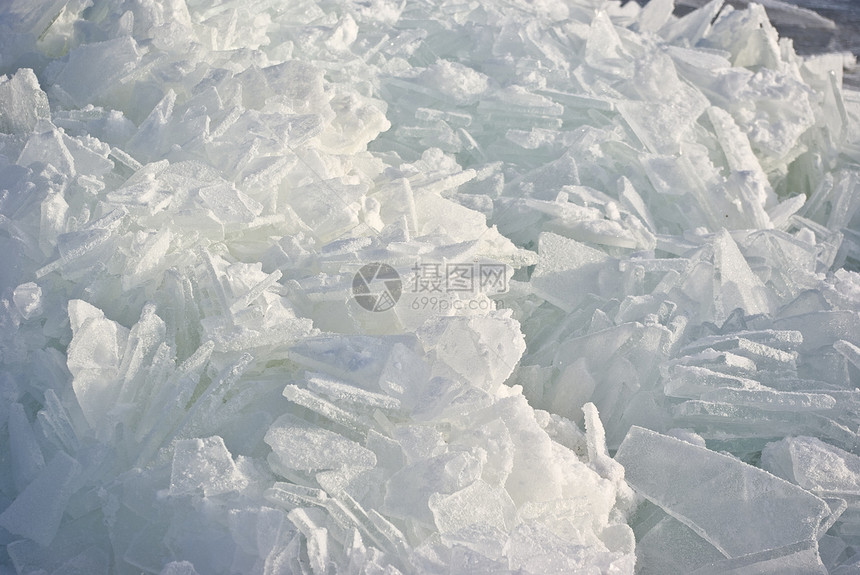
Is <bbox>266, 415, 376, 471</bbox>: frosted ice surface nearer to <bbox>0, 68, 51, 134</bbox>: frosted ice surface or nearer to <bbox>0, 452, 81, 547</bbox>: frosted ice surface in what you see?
<bbox>0, 452, 81, 547</bbox>: frosted ice surface

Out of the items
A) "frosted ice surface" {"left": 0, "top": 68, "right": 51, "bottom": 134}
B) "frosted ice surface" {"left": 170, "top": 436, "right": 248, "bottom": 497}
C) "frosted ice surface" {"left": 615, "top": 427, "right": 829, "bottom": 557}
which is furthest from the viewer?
"frosted ice surface" {"left": 0, "top": 68, "right": 51, "bottom": 134}

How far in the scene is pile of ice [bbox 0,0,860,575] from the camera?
159 cm

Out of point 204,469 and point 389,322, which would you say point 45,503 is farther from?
point 389,322

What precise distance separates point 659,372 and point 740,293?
49 centimetres

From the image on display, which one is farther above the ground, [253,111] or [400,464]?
[253,111]

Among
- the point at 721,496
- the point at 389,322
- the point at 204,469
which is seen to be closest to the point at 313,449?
the point at 204,469

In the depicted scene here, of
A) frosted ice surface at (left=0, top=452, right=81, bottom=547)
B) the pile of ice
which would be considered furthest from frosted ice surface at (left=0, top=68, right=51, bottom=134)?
frosted ice surface at (left=0, top=452, right=81, bottom=547)

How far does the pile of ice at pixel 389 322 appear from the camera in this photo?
1594 millimetres

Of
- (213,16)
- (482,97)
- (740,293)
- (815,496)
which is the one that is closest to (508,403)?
(815,496)

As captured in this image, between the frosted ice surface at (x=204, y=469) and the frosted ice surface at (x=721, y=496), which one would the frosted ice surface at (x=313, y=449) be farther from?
the frosted ice surface at (x=721, y=496)

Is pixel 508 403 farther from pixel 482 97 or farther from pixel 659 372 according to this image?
pixel 482 97

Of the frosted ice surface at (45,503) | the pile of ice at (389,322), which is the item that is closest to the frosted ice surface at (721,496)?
the pile of ice at (389,322)

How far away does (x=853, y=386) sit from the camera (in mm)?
2104

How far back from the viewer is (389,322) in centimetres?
204
